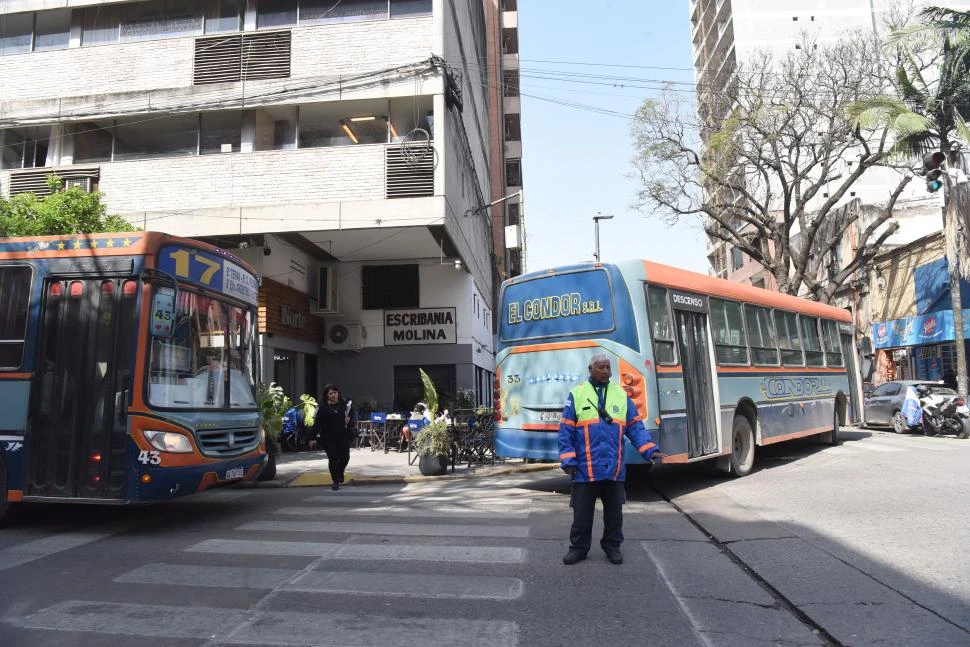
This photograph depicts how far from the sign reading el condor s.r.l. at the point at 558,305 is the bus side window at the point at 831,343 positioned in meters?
7.65

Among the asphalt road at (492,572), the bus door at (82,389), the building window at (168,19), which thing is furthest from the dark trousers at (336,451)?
the building window at (168,19)

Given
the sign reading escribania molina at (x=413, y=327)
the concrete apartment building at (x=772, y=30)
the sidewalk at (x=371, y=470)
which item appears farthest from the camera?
the concrete apartment building at (x=772, y=30)

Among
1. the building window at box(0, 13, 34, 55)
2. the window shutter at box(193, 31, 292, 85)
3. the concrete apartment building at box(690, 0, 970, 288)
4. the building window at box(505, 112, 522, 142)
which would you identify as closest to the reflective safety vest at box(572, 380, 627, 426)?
the window shutter at box(193, 31, 292, 85)

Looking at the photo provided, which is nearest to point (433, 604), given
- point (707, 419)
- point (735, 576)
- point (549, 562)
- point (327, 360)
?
point (549, 562)

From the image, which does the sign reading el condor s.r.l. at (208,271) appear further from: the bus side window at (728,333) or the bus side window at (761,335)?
the bus side window at (761,335)

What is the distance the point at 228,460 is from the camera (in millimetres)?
7820

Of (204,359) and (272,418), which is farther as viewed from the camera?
(272,418)

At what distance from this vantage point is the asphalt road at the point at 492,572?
13.6ft

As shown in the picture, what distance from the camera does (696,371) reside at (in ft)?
31.8

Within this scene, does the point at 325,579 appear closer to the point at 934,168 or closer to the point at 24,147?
the point at 934,168

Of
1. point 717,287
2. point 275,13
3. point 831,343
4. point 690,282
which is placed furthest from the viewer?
point 275,13

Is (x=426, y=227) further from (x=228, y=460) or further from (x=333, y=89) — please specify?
(x=228, y=460)

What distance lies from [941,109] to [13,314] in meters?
23.4

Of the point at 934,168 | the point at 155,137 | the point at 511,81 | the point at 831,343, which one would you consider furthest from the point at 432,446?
the point at 511,81
